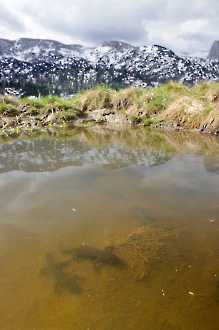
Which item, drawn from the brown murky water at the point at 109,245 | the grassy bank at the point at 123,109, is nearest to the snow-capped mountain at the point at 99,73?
the grassy bank at the point at 123,109

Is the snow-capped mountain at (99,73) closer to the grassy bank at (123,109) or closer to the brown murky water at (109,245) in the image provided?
the grassy bank at (123,109)

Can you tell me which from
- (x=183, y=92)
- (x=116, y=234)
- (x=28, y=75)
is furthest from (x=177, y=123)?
(x=28, y=75)

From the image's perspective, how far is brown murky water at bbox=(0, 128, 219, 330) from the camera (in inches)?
153

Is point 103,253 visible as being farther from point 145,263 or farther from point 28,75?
point 28,75

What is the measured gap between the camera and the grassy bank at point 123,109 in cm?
1648

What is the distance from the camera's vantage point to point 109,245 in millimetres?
5219

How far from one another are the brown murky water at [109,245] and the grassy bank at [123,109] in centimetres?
697

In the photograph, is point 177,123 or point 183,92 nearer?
point 177,123

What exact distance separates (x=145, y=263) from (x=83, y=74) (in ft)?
484

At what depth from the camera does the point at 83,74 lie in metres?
147

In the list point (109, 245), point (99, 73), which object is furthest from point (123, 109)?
point (99, 73)

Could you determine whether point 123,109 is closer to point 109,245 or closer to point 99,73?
point 109,245

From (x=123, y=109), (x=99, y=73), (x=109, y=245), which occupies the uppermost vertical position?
(x=99, y=73)

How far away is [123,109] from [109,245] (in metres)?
15.0
